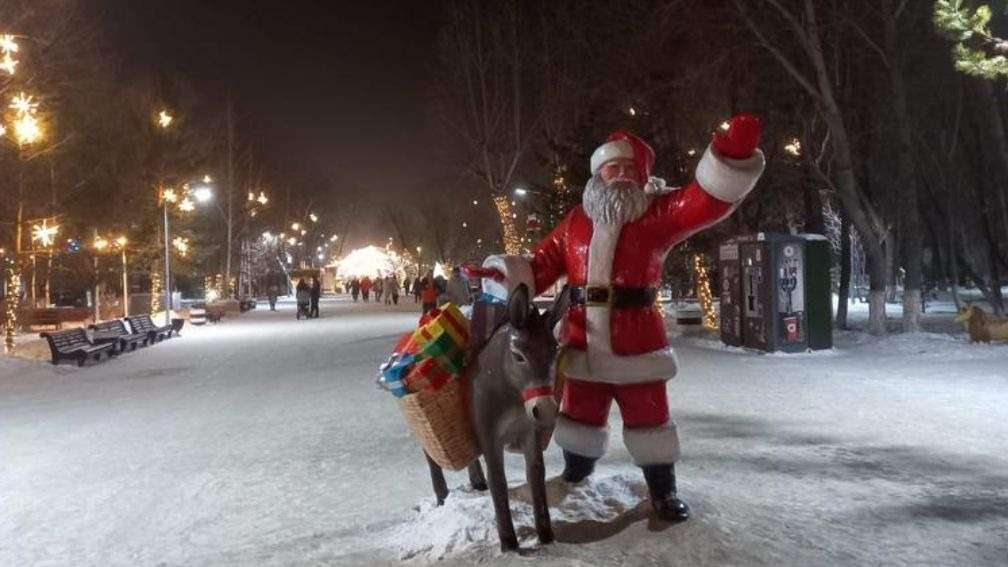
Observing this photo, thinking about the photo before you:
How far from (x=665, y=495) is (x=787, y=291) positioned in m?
12.4

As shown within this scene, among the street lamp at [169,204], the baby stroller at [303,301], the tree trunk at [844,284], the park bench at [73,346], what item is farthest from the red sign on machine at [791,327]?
the baby stroller at [303,301]

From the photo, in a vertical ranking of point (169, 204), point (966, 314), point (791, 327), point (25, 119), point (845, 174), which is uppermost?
point (25, 119)

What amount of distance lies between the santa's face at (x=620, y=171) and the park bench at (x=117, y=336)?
17.4m

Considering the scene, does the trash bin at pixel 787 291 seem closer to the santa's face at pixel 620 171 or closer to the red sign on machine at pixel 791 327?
the red sign on machine at pixel 791 327

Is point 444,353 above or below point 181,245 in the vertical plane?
below

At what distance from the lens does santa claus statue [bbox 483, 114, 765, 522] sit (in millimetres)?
5023

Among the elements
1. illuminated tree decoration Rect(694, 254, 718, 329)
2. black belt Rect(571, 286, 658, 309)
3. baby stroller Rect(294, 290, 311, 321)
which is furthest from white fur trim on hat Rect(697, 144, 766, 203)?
baby stroller Rect(294, 290, 311, 321)

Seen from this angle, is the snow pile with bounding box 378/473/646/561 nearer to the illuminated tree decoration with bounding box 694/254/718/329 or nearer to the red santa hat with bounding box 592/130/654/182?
the red santa hat with bounding box 592/130/654/182

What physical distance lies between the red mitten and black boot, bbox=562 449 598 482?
2.02 metres

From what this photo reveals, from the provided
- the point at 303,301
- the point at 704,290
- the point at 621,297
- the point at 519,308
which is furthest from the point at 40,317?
the point at 519,308

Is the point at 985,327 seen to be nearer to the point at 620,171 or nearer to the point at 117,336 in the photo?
the point at 620,171

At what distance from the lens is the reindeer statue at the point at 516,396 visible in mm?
4355

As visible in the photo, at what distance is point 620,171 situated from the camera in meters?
5.26

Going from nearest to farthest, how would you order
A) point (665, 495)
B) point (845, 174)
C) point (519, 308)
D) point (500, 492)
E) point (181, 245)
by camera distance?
1. point (519, 308)
2. point (500, 492)
3. point (665, 495)
4. point (845, 174)
5. point (181, 245)
